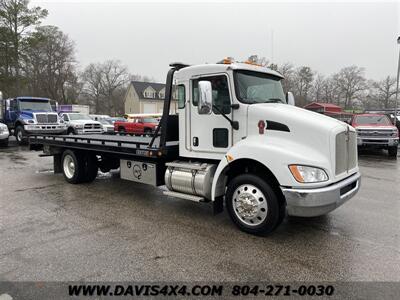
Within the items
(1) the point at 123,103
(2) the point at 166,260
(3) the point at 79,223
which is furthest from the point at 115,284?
(1) the point at 123,103

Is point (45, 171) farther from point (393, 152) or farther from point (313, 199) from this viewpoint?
point (393, 152)

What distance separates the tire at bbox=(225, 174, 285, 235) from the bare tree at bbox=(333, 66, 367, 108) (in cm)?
7906

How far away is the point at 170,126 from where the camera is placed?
5.46 metres

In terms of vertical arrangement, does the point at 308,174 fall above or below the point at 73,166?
above

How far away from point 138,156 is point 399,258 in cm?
448

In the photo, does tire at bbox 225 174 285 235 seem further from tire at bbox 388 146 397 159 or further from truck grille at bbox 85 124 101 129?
truck grille at bbox 85 124 101 129

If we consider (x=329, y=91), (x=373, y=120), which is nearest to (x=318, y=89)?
(x=329, y=91)

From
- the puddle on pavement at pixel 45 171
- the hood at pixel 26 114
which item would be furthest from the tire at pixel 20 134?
the puddle on pavement at pixel 45 171

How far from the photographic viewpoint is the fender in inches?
148

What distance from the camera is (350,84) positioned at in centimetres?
7475

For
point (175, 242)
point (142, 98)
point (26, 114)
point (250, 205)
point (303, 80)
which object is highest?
point (303, 80)

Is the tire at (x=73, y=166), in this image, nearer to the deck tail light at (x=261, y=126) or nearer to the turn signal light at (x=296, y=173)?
the deck tail light at (x=261, y=126)

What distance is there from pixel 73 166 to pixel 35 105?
490 inches

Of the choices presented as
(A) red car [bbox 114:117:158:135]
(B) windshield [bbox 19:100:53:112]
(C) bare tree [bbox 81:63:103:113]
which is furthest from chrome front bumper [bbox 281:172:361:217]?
(C) bare tree [bbox 81:63:103:113]
